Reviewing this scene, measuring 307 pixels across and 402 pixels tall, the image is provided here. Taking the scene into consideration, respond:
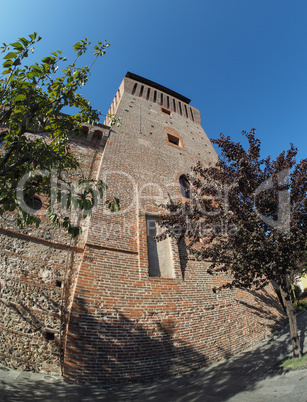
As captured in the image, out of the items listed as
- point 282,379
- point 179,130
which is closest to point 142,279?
point 282,379

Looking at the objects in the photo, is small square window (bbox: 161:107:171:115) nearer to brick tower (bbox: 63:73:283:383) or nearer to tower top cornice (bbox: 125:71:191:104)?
tower top cornice (bbox: 125:71:191:104)

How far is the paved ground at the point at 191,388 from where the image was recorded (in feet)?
10.9

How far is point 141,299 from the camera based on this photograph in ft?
17.7

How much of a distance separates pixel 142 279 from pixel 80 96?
458cm

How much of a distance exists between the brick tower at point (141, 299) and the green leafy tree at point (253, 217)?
4.77 feet

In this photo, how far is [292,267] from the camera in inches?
170

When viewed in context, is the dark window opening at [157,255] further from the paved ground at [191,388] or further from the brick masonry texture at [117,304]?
the paved ground at [191,388]

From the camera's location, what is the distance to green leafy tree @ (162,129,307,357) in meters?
4.19

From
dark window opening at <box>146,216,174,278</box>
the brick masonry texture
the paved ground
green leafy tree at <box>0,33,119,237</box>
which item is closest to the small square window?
the brick masonry texture

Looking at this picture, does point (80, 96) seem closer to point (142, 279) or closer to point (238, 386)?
point (142, 279)

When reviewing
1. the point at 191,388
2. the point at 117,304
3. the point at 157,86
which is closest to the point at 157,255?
the point at 117,304

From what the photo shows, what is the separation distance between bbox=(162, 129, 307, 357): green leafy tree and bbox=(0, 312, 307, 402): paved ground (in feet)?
3.36

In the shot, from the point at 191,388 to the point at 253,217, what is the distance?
3.56 metres

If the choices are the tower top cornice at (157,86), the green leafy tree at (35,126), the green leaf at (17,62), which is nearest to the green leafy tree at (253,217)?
the green leafy tree at (35,126)
